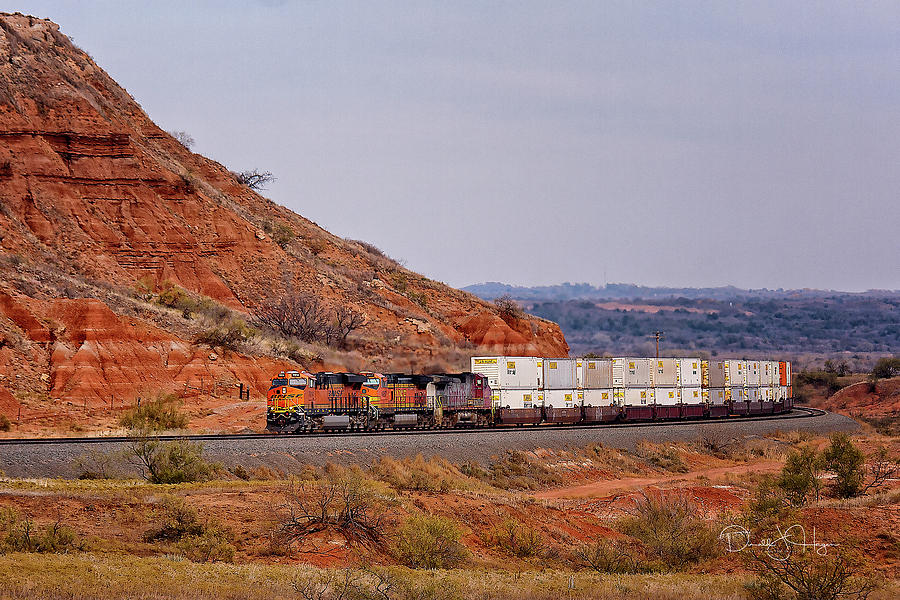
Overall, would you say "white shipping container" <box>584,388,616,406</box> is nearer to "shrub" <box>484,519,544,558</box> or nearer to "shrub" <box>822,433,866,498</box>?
"shrub" <box>822,433,866,498</box>

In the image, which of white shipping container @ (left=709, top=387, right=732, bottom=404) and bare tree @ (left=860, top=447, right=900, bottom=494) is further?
white shipping container @ (left=709, top=387, right=732, bottom=404)

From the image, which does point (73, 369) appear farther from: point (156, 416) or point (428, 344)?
point (428, 344)

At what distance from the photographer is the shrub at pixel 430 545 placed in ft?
65.1

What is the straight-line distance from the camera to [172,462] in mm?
27969

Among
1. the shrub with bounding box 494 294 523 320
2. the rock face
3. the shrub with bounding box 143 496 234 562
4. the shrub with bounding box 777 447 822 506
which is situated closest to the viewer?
the shrub with bounding box 143 496 234 562

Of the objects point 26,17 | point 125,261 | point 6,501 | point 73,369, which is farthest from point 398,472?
point 26,17

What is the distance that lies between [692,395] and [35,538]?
45797mm

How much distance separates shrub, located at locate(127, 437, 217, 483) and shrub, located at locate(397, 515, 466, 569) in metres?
9.41

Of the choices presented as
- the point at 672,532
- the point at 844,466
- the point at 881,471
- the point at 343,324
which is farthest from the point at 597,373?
the point at 672,532

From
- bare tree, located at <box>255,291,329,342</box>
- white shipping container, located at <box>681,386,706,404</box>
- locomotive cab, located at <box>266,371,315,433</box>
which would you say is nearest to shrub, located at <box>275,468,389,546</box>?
locomotive cab, located at <box>266,371,315,433</box>

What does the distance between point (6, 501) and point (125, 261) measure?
4461 centimetres

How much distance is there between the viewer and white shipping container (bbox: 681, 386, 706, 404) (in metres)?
57.7

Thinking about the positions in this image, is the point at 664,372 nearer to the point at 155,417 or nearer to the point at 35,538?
the point at 155,417

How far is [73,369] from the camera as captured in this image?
48531 mm
